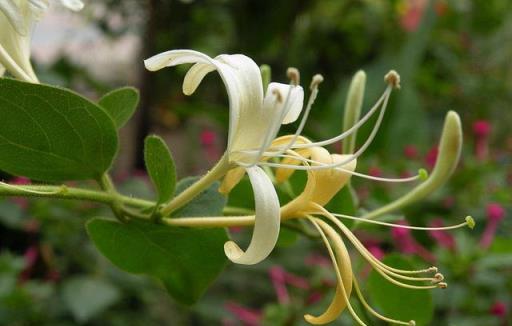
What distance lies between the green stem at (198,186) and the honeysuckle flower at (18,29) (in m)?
0.11

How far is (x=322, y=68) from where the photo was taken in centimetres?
204

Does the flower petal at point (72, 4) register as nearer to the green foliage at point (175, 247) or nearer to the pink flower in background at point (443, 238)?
the green foliage at point (175, 247)

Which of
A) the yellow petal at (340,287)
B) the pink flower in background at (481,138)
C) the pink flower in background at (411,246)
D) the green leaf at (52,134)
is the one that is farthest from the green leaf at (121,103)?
the pink flower in background at (481,138)

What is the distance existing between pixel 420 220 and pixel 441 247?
103 mm

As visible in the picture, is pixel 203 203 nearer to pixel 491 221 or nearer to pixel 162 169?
pixel 162 169

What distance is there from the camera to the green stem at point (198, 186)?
1.21ft

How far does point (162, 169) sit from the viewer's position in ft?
1.33

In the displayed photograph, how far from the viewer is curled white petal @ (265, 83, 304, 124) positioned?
350 mm

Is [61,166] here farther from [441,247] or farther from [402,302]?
[441,247]

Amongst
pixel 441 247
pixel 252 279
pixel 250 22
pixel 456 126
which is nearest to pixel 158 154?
pixel 456 126

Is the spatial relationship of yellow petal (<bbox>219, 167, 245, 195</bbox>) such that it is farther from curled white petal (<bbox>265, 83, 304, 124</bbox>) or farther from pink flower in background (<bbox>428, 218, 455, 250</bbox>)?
pink flower in background (<bbox>428, 218, 455, 250</bbox>)

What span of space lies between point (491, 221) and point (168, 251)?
545 millimetres

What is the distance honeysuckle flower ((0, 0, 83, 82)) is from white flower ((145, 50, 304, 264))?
65mm

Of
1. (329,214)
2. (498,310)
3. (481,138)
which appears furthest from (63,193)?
(481,138)
